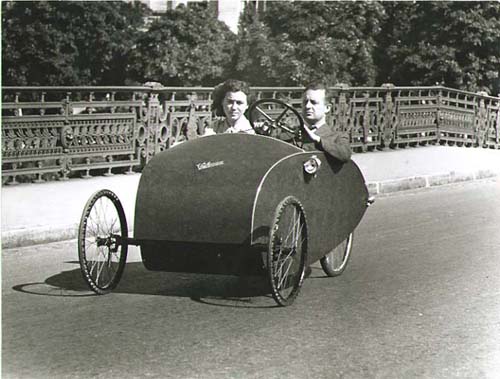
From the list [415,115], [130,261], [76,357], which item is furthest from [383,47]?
[76,357]

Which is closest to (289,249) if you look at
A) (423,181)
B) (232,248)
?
(232,248)

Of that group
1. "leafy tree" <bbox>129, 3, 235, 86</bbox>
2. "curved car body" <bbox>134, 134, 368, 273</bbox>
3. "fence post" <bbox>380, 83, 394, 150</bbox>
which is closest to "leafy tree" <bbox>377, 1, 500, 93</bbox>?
"fence post" <bbox>380, 83, 394, 150</bbox>

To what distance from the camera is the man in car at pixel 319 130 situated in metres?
6.21

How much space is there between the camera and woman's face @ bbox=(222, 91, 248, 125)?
651cm

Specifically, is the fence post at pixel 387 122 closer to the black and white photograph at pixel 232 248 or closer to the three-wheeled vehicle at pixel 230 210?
the black and white photograph at pixel 232 248

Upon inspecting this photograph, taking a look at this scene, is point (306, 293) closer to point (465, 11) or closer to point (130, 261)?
point (130, 261)

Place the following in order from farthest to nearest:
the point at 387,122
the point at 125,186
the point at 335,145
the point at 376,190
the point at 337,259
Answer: the point at 387,122 < the point at 376,190 < the point at 125,186 < the point at 337,259 < the point at 335,145

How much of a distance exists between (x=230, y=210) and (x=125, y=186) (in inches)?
252

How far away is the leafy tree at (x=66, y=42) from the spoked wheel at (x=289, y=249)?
27243 millimetres

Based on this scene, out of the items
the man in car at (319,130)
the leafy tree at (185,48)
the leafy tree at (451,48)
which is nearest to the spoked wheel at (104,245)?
the man in car at (319,130)

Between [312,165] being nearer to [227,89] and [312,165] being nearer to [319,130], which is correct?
[319,130]

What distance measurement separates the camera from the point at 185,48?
42844mm

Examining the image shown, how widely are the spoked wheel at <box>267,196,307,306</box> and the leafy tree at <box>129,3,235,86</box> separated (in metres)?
36.8

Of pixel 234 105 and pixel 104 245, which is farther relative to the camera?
pixel 234 105
